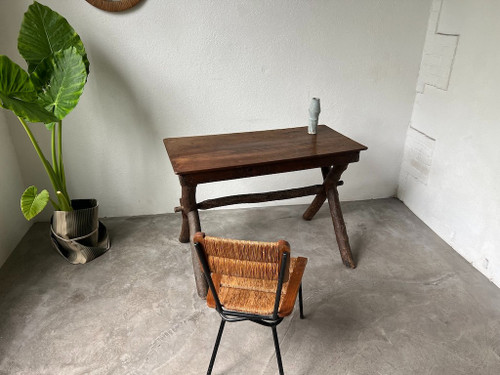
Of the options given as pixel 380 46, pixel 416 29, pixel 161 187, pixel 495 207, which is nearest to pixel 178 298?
pixel 161 187

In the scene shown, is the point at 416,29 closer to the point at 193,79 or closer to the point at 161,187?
the point at 193,79

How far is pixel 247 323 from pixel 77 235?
130 centimetres

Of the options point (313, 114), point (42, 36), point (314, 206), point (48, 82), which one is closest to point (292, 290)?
point (313, 114)

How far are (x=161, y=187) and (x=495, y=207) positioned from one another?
2.42 metres

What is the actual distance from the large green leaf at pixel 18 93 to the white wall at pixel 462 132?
263 centimetres

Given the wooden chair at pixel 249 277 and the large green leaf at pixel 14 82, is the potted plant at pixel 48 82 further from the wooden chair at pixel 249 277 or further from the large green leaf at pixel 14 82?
the wooden chair at pixel 249 277

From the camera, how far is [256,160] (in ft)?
6.88

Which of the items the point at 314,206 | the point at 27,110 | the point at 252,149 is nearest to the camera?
the point at 27,110

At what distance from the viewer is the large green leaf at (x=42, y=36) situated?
2.16 m

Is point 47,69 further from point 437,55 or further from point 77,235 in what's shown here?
point 437,55

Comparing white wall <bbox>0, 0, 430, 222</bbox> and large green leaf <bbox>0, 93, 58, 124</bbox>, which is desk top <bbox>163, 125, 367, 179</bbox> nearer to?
white wall <bbox>0, 0, 430, 222</bbox>

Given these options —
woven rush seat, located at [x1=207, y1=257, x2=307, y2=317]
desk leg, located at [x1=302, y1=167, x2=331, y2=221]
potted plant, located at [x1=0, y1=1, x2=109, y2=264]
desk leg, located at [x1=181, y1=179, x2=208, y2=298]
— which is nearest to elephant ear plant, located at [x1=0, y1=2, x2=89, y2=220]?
potted plant, located at [x1=0, y1=1, x2=109, y2=264]

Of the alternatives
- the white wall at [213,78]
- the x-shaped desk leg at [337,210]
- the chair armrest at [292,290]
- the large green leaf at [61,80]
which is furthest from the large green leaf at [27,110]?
the x-shaped desk leg at [337,210]

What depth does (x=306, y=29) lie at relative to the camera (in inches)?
108
